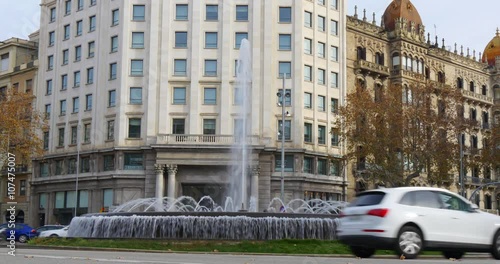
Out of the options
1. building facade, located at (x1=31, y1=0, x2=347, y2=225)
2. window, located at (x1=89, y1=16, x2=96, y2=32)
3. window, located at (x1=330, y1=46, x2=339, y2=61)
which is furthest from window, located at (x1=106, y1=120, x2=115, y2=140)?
window, located at (x1=330, y1=46, x2=339, y2=61)

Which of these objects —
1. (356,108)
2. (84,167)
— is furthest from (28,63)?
(356,108)

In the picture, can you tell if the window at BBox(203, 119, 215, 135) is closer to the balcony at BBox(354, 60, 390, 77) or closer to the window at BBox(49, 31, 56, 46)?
the balcony at BBox(354, 60, 390, 77)

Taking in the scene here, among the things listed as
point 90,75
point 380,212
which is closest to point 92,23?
point 90,75

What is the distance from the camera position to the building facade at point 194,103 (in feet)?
185

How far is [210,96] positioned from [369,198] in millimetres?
43779

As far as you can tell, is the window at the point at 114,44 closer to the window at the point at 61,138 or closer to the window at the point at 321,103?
the window at the point at 61,138

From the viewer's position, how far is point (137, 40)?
59719 mm

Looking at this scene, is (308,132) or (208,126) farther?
(308,132)

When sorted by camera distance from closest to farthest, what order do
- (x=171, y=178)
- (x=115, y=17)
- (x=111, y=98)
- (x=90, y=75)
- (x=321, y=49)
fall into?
(x=171, y=178) < (x=111, y=98) < (x=115, y=17) < (x=321, y=49) < (x=90, y=75)

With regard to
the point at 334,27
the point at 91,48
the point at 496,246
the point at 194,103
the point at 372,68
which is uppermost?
the point at 334,27

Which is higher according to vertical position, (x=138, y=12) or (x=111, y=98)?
(x=138, y=12)

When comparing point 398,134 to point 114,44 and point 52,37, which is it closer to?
point 114,44

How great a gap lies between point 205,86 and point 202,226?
33.4 m

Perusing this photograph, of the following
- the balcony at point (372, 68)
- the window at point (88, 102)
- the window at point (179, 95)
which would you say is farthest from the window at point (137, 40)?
the balcony at point (372, 68)
